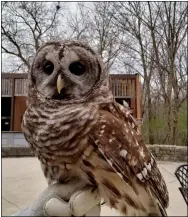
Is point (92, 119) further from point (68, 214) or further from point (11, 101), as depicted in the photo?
point (11, 101)

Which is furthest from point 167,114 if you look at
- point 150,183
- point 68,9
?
point 150,183

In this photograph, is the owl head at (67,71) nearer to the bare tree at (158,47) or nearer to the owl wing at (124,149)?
the owl wing at (124,149)

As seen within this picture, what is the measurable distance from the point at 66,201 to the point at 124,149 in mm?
100

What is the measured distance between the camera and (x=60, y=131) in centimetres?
33

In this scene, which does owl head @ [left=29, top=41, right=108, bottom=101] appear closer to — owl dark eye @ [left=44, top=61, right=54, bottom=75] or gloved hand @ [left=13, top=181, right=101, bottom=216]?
owl dark eye @ [left=44, top=61, right=54, bottom=75]

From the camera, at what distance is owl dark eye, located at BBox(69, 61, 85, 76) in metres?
0.33

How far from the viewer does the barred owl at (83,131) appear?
1.08ft

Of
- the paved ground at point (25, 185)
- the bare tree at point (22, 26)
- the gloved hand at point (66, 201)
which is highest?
the bare tree at point (22, 26)

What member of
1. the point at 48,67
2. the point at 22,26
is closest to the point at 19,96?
the point at 22,26

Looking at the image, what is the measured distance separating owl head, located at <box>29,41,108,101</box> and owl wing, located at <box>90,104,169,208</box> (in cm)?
4

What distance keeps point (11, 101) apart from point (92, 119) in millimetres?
339

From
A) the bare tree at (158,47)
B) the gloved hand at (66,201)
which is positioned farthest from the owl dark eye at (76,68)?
the bare tree at (158,47)

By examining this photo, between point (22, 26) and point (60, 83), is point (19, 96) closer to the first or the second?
point (22, 26)

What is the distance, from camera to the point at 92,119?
347 mm
